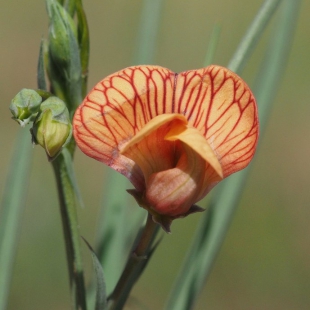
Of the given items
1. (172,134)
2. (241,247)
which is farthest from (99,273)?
(241,247)

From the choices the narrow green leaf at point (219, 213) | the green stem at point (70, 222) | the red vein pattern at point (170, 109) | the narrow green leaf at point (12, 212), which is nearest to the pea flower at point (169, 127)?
the red vein pattern at point (170, 109)

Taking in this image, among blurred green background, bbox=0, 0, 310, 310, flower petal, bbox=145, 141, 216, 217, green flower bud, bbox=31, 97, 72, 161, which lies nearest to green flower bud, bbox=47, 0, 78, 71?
green flower bud, bbox=31, 97, 72, 161

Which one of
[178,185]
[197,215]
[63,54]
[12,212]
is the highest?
[63,54]

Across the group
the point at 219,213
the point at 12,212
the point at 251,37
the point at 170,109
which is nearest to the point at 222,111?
the point at 170,109

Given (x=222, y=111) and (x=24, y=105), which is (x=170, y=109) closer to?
(x=222, y=111)

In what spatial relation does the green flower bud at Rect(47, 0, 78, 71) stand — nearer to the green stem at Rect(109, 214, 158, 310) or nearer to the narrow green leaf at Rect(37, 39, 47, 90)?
the narrow green leaf at Rect(37, 39, 47, 90)

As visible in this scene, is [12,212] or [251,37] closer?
[251,37]
